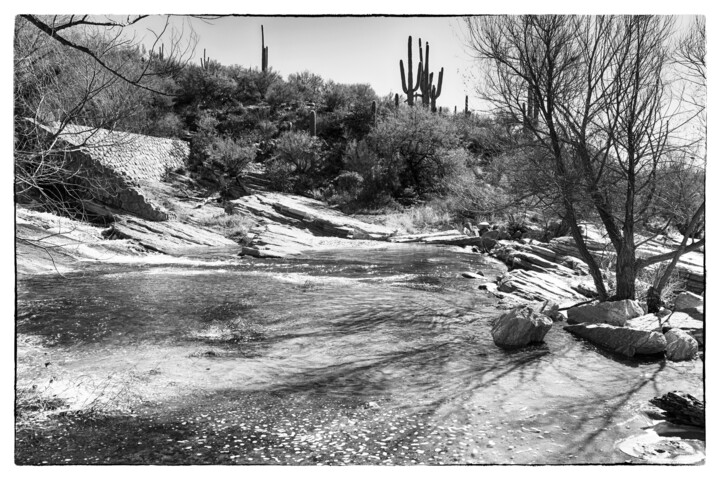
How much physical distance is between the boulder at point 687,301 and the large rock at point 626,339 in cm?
106

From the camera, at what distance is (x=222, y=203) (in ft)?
63.2

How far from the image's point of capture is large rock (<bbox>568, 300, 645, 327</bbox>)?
6.21 m

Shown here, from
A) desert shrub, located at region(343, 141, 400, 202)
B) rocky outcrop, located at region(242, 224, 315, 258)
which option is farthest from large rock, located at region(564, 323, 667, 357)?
desert shrub, located at region(343, 141, 400, 202)

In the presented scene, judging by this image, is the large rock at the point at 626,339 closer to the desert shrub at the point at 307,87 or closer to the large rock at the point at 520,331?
the large rock at the point at 520,331

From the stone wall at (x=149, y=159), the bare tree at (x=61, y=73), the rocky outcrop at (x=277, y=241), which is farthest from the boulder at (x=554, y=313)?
the stone wall at (x=149, y=159)

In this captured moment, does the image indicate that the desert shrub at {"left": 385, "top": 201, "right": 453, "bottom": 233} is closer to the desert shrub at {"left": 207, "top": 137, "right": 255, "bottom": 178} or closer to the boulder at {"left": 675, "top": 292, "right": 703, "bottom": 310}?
the desert shrub at {"left": 207, "top": 137, "right": 255, "bottom": 178}

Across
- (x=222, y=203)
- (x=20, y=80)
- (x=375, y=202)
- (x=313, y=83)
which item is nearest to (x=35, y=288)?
(x=20, y=80)

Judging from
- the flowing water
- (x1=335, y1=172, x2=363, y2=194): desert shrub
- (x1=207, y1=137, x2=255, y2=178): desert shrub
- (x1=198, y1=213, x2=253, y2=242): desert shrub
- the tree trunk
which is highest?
(x1=207, y1=137, x2=255, y2=178): desert shrub

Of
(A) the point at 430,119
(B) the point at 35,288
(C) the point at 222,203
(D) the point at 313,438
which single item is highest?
(A) the point at 430,119

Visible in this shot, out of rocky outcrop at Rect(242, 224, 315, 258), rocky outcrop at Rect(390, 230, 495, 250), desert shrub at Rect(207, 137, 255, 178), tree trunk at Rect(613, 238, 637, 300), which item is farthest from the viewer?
desert shrub at Rect(207, 137, 255, 178)

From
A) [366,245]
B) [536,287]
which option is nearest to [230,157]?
[366,245]

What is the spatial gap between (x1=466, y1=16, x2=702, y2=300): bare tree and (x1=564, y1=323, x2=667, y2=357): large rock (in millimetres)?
945
